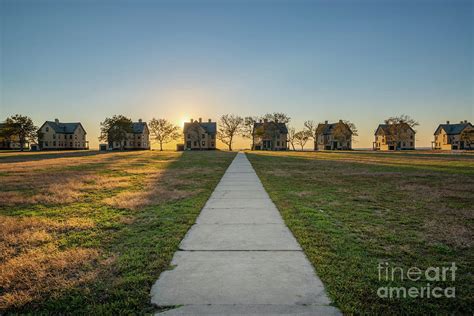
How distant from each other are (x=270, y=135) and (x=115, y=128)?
4413 cm

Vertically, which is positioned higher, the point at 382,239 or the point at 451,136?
the point at 451,136

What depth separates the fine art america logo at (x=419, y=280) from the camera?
2.91 metres

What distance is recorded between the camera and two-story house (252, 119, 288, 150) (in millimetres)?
80625

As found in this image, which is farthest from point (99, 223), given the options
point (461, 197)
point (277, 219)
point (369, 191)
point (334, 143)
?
point (334, 143)

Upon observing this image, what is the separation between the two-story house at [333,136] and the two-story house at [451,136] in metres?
32.1

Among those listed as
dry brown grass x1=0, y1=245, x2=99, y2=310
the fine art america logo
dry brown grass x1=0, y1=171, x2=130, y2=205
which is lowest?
the fine art america logo

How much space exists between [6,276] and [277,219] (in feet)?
14.6

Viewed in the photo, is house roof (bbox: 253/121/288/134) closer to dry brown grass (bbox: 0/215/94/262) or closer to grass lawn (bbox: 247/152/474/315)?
grass lawn (bbox: 247/152/474/315)

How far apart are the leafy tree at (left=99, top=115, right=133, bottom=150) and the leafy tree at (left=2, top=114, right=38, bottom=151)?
16637 millimetres

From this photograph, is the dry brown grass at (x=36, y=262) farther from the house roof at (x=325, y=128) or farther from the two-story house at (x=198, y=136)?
the house roof at (x=325, y=128)

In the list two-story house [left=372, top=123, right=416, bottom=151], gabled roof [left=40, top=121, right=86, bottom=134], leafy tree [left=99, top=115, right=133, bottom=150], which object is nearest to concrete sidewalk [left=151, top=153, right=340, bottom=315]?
leafy tree [left=99, top=115, right=133, bottom=150]

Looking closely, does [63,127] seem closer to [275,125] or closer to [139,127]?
[139,127]

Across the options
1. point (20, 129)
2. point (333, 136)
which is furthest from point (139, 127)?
point (333, 136)

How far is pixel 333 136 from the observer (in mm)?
86625
